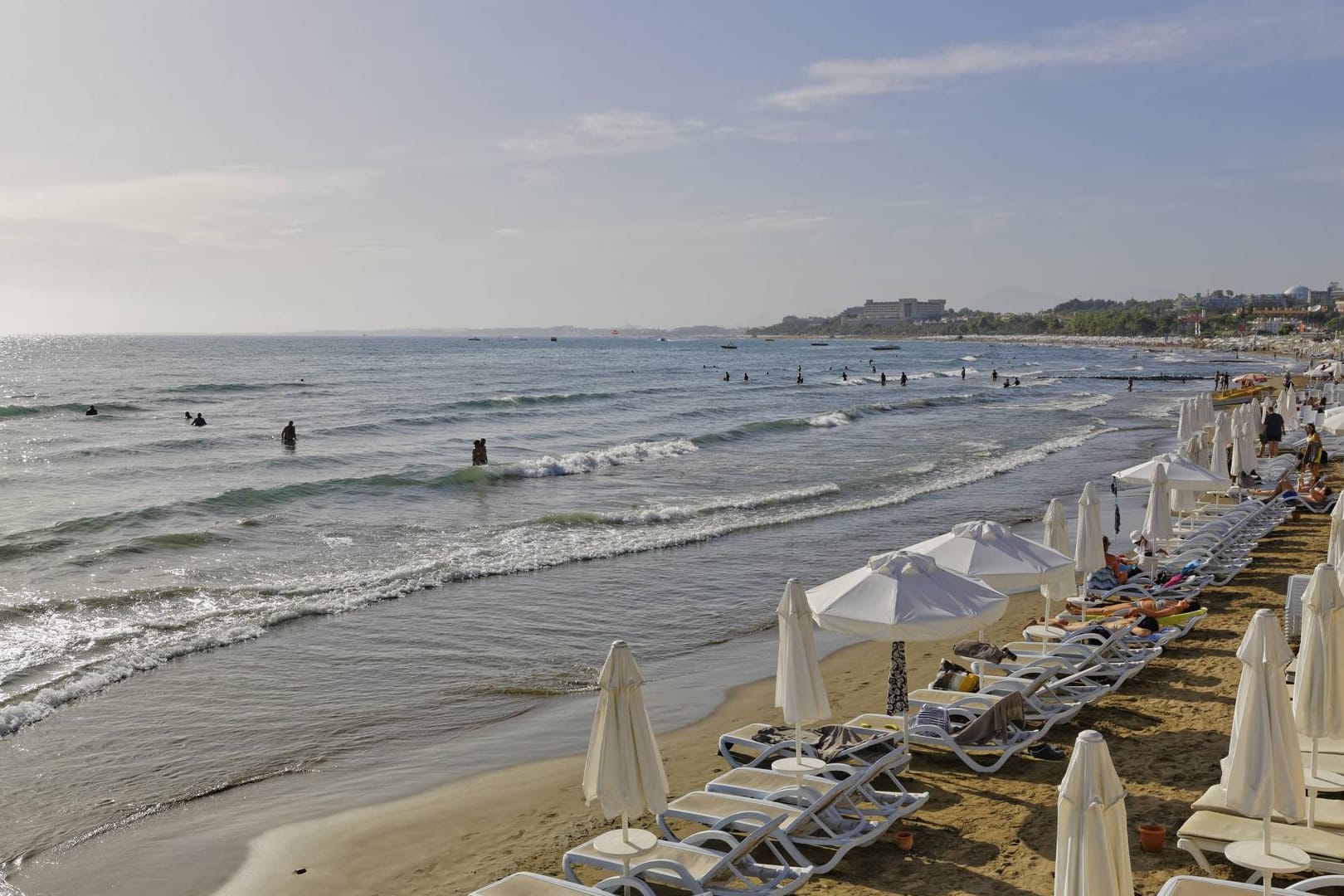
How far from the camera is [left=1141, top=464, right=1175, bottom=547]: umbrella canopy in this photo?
15.1 m

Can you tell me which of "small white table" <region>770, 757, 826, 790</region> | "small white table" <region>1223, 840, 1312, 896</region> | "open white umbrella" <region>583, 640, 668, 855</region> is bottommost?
"small white table" <region>770, 757, 826, 790</region>

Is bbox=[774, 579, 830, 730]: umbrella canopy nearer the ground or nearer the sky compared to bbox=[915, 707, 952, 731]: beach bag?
nearer the sky

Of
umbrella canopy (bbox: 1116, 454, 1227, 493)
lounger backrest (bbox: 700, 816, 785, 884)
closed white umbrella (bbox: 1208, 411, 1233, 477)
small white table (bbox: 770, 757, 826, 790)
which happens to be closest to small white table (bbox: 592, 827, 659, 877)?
lounger backrest (bbox: 700, 816, 785, 884)

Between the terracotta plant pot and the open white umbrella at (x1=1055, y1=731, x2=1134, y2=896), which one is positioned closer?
the open white umbrella at (x1=1055, y1=731, x2=1134, y2=896)

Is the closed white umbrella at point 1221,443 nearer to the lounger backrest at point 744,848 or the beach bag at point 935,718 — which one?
the beach bag at point 935,718

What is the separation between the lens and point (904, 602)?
840cm

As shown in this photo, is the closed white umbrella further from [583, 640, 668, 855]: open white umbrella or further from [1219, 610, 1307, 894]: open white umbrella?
[583, 640, 668, 855]: open white umbrella

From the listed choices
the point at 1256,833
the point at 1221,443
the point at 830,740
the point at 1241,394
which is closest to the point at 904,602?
the point at 830,740

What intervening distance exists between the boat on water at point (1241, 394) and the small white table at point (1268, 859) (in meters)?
43.7

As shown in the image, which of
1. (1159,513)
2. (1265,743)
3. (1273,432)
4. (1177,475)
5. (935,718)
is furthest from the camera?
(1273,432)

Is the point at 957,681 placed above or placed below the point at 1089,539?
below

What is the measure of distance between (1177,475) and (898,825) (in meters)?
10.6

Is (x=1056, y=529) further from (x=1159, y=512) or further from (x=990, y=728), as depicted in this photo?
(x=990, y=728)

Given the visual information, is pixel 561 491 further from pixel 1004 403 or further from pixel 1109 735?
pixel 1004 403
